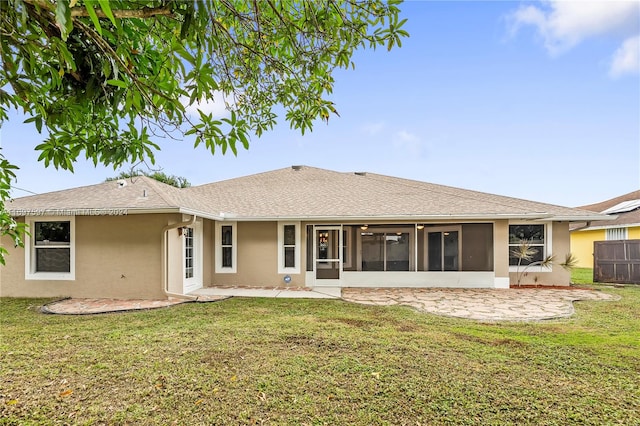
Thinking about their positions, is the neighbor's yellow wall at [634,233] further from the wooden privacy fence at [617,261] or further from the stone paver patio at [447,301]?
the stone paver patio at [447,301]

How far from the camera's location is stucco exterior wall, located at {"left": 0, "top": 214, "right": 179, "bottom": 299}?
29.6 ft

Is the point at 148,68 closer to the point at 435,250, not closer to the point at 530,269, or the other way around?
the point at 435,250

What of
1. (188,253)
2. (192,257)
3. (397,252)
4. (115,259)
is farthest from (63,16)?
(397,252)

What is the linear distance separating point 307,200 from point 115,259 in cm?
661

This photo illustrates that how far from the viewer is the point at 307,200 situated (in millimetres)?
12953

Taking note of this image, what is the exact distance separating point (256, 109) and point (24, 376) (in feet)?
14.5

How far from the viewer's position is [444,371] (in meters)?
4.30

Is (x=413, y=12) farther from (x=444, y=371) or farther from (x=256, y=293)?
(x=256, y=293)

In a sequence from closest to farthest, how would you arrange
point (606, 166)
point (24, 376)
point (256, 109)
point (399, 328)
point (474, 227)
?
point (24, 376), point (256, 109), point (399, 328), point (474, 227), point (606, 166)

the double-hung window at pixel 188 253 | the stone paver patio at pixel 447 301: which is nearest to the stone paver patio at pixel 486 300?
the stone paver patio at pixel 447 301

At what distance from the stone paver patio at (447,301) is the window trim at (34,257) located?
91 cm

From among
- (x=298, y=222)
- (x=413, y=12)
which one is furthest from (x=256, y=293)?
(x=413, y=12)

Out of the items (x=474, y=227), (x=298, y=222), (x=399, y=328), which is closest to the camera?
(x=399, y=328)

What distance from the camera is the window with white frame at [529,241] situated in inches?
468
